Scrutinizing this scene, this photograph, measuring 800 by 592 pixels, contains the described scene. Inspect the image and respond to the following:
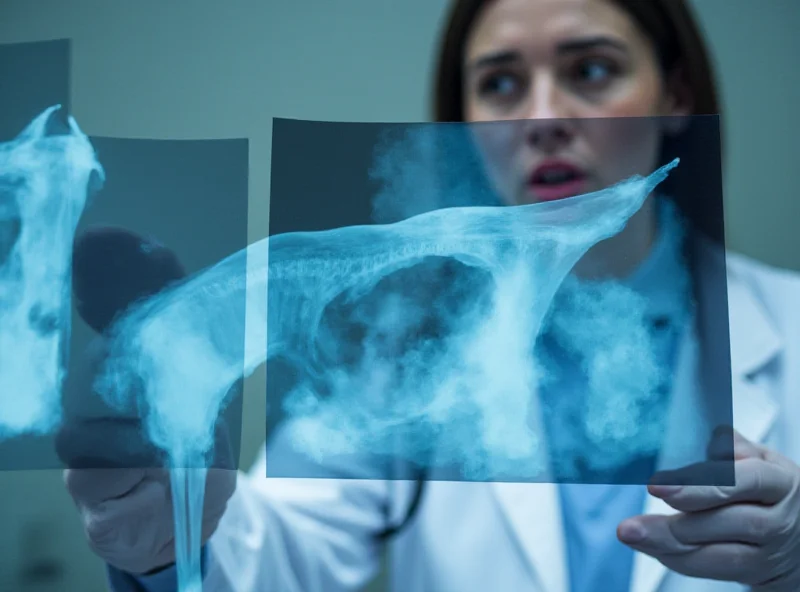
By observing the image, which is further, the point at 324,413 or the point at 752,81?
the point at 752,81

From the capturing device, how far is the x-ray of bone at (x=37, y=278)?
1.59ft

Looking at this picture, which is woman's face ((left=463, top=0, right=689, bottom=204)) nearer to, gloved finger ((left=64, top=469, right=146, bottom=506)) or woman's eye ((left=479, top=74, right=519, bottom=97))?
woman's eye ((left=479, top=74, right=519, bottom=97))

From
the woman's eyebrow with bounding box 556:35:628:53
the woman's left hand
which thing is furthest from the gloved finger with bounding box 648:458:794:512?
the woman's eyebrow with bounding box 556:35:628:53

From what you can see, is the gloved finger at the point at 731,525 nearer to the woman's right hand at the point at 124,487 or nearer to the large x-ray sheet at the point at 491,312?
the large x-ray sheet at the point at 491,312

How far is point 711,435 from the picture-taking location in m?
0.44

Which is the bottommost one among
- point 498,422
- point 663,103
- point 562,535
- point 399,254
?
point 562,535

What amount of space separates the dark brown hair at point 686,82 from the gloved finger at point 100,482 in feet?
1.24

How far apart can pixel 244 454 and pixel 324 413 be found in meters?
0.18

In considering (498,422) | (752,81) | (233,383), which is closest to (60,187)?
(233,383)

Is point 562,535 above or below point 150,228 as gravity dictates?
Answer: below

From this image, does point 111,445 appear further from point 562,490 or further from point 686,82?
point 686,82

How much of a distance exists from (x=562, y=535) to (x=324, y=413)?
0.77 ft

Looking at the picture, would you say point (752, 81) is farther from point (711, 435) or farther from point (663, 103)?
point (711, 435)

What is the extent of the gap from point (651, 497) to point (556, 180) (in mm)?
262
